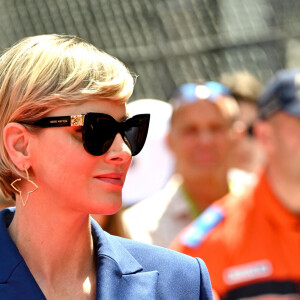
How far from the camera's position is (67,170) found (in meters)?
2.29

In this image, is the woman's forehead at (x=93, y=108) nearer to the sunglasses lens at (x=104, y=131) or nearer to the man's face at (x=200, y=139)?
the sunglasses lens at (x=104, y=131)

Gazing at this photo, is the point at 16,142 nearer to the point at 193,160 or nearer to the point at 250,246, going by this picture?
the point at 250,246

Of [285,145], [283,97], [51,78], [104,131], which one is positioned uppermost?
[51,78]

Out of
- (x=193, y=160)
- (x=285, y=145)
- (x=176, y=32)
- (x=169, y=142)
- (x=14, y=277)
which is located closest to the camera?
(x=14, y=277)

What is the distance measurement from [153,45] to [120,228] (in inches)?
143

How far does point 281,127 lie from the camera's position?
4230 millimetres

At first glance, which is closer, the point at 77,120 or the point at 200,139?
the point at 77,120

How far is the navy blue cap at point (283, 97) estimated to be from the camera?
13.8ft

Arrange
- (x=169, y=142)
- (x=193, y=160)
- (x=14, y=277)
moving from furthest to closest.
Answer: (x=169, y=142) < (x=193, y=160) < (x=14, y=277)

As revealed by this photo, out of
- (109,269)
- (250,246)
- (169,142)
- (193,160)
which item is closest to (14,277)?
(109,269)

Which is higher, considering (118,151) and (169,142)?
(118,151)

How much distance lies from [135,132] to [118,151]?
0.09m

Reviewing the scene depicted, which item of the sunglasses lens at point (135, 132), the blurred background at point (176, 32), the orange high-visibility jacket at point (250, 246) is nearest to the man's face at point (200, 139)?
the orange high-visibility jacket at point (250, 246)

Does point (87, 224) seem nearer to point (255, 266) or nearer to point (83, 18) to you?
point (255, 266)
